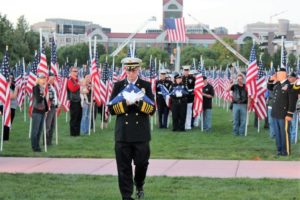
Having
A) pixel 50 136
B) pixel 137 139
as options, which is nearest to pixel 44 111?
pixel 50 136

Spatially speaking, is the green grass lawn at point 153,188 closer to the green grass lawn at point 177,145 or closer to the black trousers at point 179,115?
the green grass lawn at point 177,145

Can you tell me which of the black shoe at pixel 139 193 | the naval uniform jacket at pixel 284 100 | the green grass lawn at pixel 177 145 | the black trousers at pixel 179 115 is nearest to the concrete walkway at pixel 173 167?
the green grass lawn at pixel 177 145

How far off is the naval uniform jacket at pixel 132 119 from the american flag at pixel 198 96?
11507 mm

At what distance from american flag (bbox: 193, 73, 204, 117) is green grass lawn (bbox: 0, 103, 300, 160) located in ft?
2.19

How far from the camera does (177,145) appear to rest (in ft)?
52.8

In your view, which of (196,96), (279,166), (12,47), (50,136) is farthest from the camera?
(12,47)

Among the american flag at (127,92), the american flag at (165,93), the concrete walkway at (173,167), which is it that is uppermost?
the american flag at (127,92)

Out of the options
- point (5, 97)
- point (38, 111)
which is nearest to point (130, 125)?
point (38, 111)

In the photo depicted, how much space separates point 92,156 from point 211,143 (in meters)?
4.08

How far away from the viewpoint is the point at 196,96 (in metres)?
20.1

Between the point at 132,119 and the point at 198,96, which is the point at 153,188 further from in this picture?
the point at 198,96

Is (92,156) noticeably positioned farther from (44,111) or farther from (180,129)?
(180,129)

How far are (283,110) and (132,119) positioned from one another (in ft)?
19.6

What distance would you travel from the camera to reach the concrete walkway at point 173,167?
1125 centimetres
